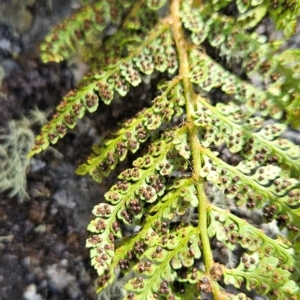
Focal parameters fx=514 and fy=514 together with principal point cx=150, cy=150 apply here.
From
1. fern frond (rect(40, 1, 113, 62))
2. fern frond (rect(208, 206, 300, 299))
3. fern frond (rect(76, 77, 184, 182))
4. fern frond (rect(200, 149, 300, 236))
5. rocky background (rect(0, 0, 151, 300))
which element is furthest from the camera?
rocky background (rect(0, 0, 151, 300))

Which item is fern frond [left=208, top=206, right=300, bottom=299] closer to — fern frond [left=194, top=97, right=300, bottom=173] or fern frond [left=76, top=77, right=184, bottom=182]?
fern frond [left=194, top=97, right=300, bottom=173]

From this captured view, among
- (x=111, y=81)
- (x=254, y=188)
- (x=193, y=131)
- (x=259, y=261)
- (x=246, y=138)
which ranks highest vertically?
A: (x=111, y=81)

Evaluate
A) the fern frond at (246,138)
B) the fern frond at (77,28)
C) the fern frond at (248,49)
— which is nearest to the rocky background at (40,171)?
the fern frond at (77,28)

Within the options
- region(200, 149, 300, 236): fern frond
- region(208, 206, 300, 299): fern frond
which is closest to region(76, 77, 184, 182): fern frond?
region(200, 149, 300, 236): fern frond

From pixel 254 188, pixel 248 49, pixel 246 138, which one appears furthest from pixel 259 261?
pixel 248 49

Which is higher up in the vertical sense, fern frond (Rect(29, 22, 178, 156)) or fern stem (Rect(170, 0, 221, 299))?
fern frond (Rect(29, 22, 178, 156))

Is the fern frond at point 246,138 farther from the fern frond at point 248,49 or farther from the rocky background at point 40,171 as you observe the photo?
the rocky background at point 40,171

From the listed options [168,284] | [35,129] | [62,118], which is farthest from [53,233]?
[168,284]

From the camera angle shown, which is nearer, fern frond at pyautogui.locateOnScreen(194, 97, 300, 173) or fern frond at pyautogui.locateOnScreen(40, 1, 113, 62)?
fern frond at pyautogui.locateOnScreen(194, 97, 300, 173)

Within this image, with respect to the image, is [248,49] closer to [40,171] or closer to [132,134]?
[132,134]
